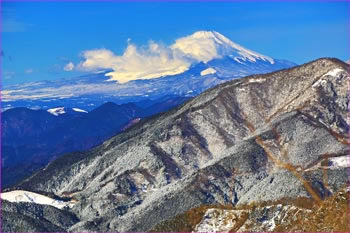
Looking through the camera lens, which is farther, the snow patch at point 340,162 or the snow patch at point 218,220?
the snow patch at point 340,162

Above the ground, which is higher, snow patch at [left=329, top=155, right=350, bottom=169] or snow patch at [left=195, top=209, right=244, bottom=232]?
snow patch at [left=329, top=155, right=350, bottom=169]

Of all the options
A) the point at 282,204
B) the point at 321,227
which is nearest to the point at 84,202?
the point at 282,204

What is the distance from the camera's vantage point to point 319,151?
198125mm

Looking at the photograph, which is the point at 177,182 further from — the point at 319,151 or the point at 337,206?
the point at 337,206

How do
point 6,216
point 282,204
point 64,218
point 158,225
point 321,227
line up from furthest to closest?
1. point 64,218
2. point 6,216
3. point 158,225
4. point 282,204
5. point 321,227

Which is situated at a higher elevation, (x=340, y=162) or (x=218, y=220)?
(x=340, y=162)

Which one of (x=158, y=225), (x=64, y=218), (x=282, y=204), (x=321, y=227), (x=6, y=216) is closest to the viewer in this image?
(x=321, y=227)

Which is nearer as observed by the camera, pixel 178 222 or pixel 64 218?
pixel 178 222

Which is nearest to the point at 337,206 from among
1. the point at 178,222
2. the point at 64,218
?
the point at 178,222

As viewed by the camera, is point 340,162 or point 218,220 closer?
point 218,220

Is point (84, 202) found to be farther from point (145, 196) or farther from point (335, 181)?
point (335, 181)

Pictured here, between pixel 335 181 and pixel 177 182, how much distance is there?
37.0 metres

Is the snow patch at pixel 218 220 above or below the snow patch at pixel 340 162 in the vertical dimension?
below

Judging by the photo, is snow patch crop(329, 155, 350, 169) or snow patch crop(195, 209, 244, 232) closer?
snow patch crop(195, 209, 244, 232)
